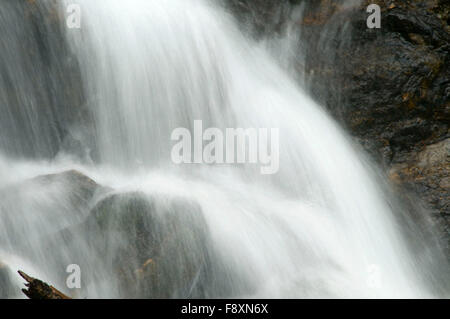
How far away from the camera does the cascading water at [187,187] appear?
16.2 ft

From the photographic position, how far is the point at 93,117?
20.0 feet

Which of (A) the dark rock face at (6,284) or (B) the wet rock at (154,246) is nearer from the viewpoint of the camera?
(A) the dark rock face at (6,284)

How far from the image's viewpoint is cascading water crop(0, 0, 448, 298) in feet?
16.2

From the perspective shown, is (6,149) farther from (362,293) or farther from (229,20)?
(362,293)

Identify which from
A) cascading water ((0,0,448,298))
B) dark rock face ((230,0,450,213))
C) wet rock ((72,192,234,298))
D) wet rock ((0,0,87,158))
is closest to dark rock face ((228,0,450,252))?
dark rock face ((230,0,450,213))

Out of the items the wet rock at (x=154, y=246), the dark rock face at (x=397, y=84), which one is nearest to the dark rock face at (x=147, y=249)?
the wet rock at (x=154, y=246)

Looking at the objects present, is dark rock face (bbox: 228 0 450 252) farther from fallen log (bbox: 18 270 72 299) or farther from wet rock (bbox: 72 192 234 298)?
fallen log (bbox: 18 270 72 299)

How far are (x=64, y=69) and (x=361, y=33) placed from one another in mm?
4008

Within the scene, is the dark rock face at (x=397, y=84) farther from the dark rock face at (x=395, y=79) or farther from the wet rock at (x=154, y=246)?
the wet rock at (x=154, y=246)

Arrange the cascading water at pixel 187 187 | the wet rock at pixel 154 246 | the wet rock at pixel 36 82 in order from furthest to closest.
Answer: the wet rock at pixel 36 82, the cascading water at pixel 187 187, the wet rock at pixel 154 246

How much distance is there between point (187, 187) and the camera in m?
5.77

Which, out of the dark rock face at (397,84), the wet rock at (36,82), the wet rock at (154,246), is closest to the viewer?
the wet rock at (154,246)

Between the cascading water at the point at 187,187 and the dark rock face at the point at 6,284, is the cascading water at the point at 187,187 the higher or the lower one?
the higher one

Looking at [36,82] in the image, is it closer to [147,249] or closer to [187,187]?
[187,187]
